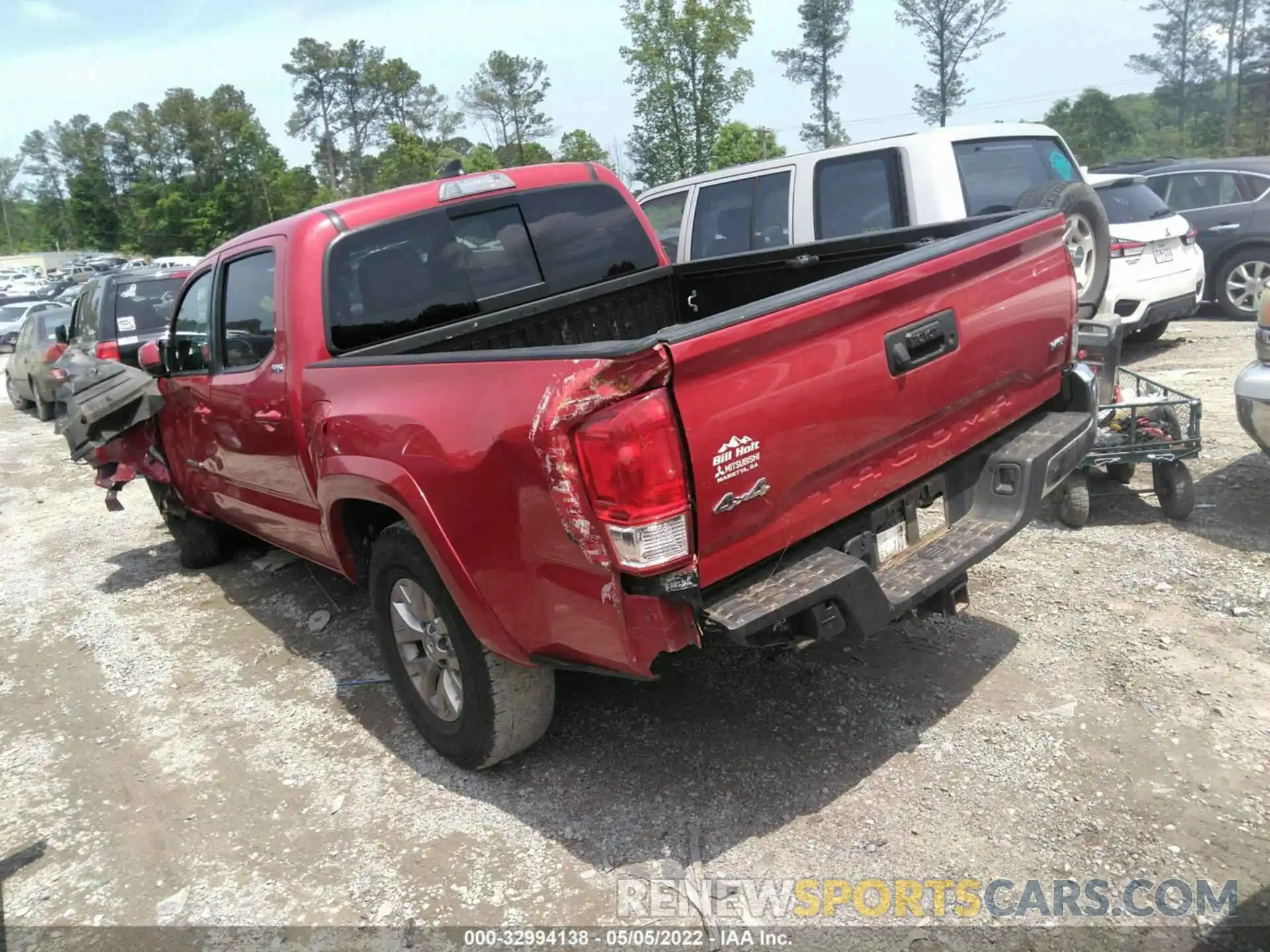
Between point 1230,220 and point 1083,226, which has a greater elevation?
point 1083,226

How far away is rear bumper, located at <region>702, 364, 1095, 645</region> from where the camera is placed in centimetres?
264

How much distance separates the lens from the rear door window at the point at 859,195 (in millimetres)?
6605

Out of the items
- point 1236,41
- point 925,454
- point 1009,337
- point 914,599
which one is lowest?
point 914,599

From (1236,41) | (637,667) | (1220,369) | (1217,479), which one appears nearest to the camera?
(637,667)

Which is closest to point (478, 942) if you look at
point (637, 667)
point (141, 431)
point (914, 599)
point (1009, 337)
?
point (637, 667)

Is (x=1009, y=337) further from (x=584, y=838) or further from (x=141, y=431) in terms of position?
(x=141, y=431)

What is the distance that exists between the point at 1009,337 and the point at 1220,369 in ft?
19.6

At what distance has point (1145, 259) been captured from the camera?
8.30m

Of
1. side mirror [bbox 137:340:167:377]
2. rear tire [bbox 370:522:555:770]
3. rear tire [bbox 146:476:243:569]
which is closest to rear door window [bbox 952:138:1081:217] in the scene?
rear tire [bbox 370:522:555:770]

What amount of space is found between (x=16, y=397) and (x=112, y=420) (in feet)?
38.9

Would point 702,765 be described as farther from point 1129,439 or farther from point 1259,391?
point 1259,391

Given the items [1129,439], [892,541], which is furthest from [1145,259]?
[892,541]

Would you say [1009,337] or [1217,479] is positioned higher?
[1009,337]

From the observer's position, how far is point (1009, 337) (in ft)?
11.1
